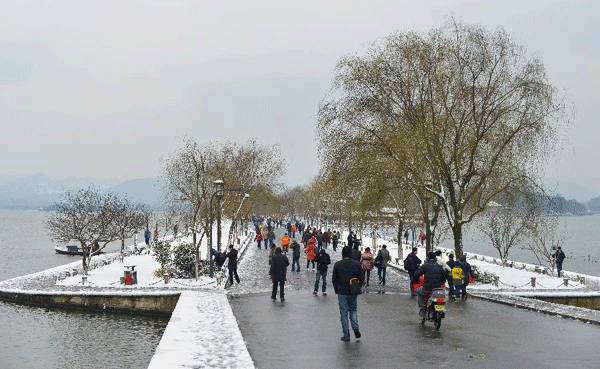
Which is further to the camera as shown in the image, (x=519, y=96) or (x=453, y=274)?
(x=519, y=96)

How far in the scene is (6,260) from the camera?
74.6m

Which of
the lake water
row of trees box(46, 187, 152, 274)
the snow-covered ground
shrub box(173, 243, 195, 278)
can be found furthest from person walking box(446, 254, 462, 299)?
row of trees box(46, 187, 152, 274)

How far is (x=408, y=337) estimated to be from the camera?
554 inches

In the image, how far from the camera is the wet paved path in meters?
11.6

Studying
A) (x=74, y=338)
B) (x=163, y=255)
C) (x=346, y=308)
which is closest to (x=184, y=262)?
(x=163, y=255)

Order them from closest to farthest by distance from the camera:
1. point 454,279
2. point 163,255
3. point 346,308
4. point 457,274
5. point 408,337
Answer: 1. point 346,308
2. point 408,337
3. point 457,274
4. point 454,279
5. point 163,255

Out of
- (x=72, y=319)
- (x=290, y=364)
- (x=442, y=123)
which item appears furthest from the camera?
(x=442, y=123)

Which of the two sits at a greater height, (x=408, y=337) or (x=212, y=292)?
(x=408, y=337)

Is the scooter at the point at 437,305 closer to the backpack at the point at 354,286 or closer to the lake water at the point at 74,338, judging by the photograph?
the backpack at the point at 354,286

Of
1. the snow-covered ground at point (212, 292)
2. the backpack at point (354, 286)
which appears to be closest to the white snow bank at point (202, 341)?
the snow-covered ground at point (212, 292)

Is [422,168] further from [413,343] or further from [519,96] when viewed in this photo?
[413,343]

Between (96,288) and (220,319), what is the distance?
601 inches

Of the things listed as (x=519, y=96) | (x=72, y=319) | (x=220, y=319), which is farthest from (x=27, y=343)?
(x=519, y=96)

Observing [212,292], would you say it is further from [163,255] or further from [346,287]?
[346,287]
